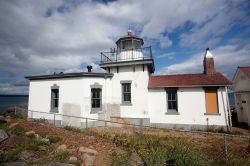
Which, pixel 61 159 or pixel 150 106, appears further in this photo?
pixel 150 106

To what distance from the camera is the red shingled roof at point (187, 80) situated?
1368cm

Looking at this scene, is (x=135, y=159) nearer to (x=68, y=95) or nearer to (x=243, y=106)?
(x=68, y=95)

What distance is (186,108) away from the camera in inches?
554

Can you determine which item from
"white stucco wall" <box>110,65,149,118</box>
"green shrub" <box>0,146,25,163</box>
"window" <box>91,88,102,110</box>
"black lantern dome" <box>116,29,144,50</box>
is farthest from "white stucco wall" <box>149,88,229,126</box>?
"green shrub" <box>0,146,25,163</box>

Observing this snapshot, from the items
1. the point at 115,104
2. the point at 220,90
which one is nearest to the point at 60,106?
the point at 115,104

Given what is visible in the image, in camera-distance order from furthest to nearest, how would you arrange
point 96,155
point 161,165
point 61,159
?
point 96,155, point 61,159, point 161,165

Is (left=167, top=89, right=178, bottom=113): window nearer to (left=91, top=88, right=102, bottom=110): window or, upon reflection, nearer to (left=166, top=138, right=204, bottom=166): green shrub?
(left=91, top=88, right=102, bottom=110): window

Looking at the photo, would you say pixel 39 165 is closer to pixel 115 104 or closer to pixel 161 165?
pixel 161 165

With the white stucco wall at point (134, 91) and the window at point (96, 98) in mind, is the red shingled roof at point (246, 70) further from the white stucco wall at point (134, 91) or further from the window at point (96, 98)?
the window at point (96, 98)

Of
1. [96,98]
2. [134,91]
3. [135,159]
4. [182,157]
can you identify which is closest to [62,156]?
[135,159]

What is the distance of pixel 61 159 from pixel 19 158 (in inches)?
66.7

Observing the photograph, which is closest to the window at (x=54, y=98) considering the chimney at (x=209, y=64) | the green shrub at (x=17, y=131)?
the green shrub at (x=17, y=131)

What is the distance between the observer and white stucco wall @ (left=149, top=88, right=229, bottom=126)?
527 inches

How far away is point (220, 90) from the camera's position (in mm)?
13453
